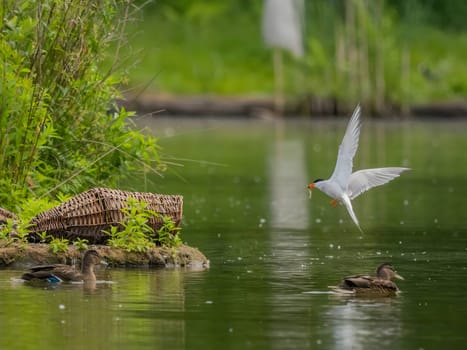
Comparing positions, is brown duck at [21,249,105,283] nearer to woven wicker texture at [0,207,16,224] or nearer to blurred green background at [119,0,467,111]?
woven wicker texture at [0,207,16,224]

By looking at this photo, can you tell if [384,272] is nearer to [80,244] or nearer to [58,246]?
[80,244]

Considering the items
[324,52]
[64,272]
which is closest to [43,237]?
[64,272]

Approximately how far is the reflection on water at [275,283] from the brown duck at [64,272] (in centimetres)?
20

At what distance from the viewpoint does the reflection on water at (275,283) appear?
1205cm

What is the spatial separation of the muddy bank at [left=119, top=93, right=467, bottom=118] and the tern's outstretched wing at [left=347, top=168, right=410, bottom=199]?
34990mm

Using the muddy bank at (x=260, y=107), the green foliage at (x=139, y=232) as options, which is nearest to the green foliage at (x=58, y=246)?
the green foliage at (x=139, y=232)

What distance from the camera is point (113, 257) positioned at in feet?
52.7

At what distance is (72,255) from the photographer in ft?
52.3

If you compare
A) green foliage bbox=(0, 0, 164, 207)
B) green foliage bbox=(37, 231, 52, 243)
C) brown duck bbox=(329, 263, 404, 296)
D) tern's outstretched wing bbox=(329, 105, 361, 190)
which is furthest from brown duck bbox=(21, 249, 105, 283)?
tern's outstretched wing bbox=(329, 105, 361, 190)

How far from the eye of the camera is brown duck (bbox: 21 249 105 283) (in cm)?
1463

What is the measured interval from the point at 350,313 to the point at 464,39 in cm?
4600

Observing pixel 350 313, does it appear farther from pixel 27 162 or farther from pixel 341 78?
pixel 341 78

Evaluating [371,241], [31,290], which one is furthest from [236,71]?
[31,290]

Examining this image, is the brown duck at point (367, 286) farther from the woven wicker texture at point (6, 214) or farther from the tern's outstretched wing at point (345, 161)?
the woven wicker texture at point (6, 214)
